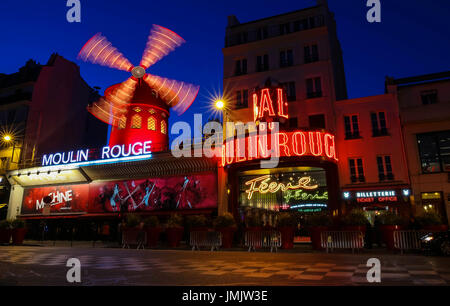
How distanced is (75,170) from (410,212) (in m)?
20.4

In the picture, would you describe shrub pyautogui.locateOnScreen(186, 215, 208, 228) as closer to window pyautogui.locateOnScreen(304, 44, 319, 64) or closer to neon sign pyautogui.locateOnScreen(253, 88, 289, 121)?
neon sign pyautogui.locateOnScreen(253, 88, 289, 121)

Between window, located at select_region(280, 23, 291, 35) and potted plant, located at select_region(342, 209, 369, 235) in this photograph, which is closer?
potted plant, located at select_region(342, 209, 369, 235)

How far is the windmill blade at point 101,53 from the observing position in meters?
20.5

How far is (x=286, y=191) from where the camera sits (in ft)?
56.5

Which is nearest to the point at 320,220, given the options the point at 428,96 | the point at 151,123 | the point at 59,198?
the point at 428,96

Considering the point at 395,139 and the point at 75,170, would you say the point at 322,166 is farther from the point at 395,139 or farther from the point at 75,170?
the point at 75,170

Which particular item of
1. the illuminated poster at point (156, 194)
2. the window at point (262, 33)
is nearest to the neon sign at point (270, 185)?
the illuminated poster at point (156, 194)

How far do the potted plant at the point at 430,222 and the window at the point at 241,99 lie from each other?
10.8m

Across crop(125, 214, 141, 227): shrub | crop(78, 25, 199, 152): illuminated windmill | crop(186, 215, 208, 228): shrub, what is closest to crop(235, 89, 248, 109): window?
crop(78, 25, 199, 152): illuminated windmill

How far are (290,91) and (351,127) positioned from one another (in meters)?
3.92

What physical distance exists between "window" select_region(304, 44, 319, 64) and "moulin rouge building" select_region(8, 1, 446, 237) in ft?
0.18

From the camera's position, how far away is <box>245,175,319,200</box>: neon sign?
16.6 m

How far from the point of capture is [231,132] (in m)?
18.5
